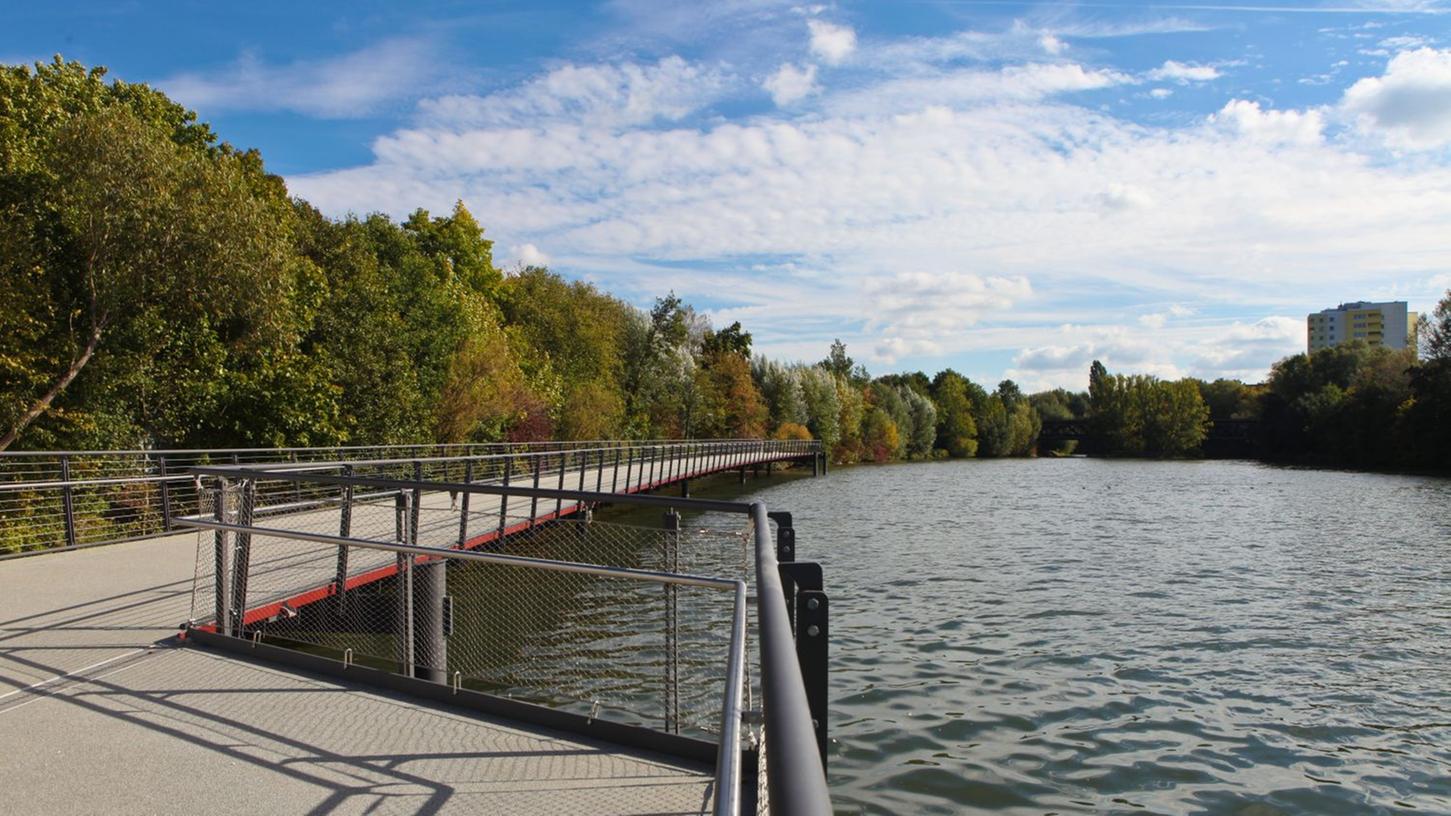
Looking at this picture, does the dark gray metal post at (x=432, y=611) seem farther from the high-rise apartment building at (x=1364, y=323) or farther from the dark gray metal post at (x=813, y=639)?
the high-rise apartment building at (x=1364, y=323)

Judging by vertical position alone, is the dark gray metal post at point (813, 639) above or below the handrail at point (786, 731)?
below

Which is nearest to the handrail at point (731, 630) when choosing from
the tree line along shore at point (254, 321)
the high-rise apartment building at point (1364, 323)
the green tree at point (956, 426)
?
the tree line along shore at point (254, 321)

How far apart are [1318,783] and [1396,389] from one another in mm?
71873

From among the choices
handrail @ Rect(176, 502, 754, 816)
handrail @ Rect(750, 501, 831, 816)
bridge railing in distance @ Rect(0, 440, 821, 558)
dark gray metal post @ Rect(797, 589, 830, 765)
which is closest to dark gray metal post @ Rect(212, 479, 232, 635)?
handrail @ Rect(176, 502, 754, 816)

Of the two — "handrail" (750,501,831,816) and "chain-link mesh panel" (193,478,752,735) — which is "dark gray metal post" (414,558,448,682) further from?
"handrail" (750,501,831,816)

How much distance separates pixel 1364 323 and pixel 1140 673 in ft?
676

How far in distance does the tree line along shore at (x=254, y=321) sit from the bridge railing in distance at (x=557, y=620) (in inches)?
281

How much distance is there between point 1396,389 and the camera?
65.7 metres

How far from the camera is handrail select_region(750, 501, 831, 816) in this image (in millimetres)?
1033

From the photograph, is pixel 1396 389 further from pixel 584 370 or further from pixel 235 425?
pixel 235 425

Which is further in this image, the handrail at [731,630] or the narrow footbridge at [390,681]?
the narrow footbridge at [390,681]

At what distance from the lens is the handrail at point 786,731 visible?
3.39ft

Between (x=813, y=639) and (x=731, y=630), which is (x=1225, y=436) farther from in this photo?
(x=731, y=630)

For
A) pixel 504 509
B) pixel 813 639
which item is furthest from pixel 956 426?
pixel 813 639
